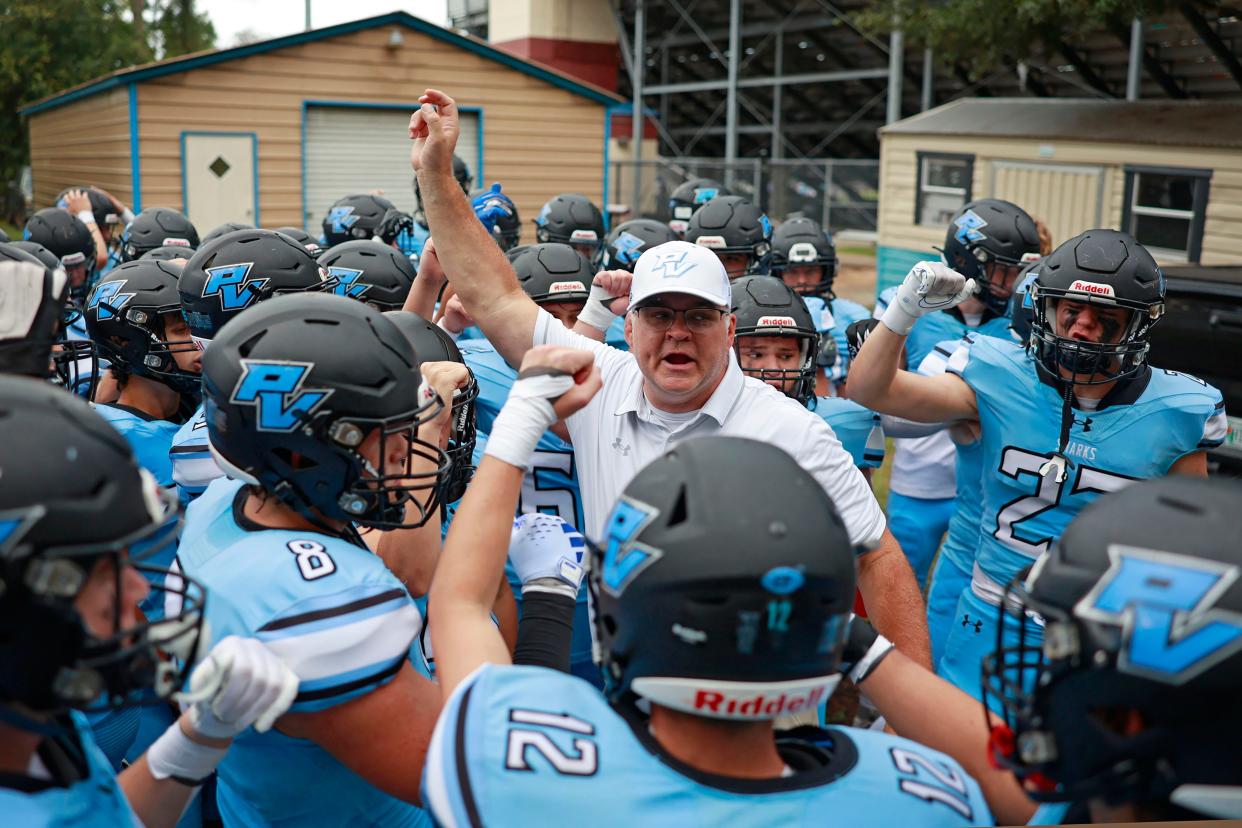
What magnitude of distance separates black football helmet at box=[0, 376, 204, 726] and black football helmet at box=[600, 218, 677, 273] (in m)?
5.41

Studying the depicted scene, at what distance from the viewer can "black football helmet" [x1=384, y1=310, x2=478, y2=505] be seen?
11.3ft

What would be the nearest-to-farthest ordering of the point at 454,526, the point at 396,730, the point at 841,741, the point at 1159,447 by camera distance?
1. the point at 841,741
2. the point at 396,730
3. the point at 454,526
4. the point at 1159,447

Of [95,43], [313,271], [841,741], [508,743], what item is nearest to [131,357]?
[313,271]

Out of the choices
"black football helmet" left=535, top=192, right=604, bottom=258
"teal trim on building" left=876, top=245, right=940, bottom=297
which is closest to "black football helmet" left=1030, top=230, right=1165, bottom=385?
"black football helmet" left=535, top=192, right=604, bottom=258

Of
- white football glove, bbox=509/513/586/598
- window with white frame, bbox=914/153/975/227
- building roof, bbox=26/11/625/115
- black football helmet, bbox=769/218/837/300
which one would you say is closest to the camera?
white football glove, bbox=509/513/586/598

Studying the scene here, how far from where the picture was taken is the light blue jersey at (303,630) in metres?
2.13

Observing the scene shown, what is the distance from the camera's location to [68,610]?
1661mm

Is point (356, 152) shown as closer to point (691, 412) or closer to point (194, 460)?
point (194, 460)

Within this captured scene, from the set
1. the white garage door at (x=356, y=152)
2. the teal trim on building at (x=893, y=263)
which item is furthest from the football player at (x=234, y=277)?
the white garage door at (x=356, y=152)

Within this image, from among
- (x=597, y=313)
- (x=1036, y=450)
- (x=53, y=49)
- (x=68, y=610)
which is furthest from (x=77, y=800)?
(x=53, y=49)

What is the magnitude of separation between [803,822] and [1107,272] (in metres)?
2.92

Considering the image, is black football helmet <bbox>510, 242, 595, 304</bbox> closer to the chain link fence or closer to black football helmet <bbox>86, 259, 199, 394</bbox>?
black football helmet <bbox>86, 259, 199, 394</bbox>

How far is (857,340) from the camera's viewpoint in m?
4.87

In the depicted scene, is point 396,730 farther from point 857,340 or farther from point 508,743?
point 857,340
